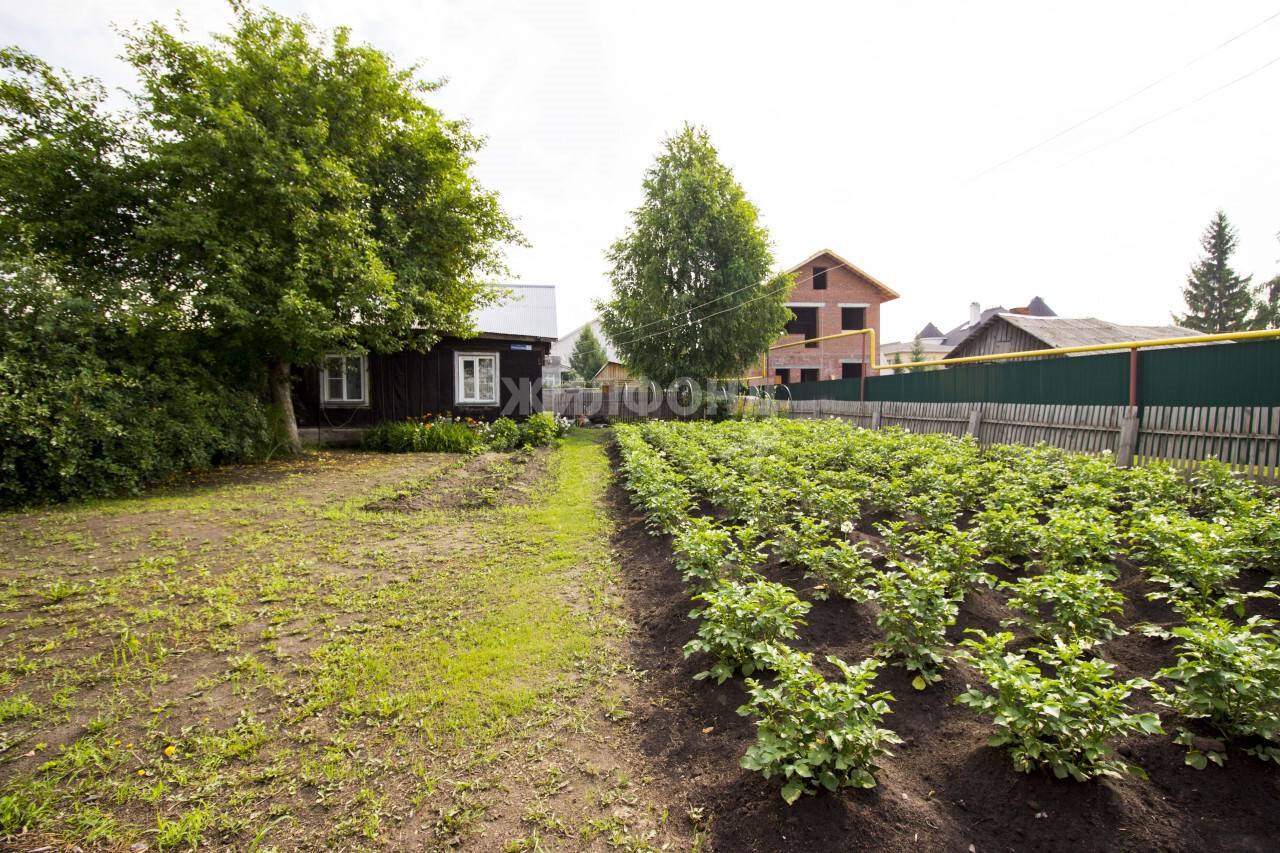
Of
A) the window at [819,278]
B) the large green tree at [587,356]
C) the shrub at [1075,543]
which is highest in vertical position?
the window at [819,278]

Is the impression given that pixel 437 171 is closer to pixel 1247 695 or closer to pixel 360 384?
pixel 360 384

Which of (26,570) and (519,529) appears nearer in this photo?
(26,570)

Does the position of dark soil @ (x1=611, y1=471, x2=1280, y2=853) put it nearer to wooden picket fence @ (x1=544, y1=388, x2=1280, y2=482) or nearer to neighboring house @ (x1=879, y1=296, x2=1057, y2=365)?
wooden picket fence @ (x1=544, y1=388, x2=1280, y2=482)

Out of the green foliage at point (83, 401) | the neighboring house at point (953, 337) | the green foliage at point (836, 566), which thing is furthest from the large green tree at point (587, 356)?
the green foliage at point (836, 566)

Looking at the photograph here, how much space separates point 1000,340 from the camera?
24.2 m

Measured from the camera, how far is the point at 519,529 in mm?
6875

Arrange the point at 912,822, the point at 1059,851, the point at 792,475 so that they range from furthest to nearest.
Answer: the point at 792,475 < the point at 912,822 < the point at 1059,851

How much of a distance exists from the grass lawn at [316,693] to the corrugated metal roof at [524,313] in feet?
39.6

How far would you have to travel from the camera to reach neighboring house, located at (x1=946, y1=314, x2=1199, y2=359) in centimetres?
2189

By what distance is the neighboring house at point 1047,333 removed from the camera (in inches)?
862

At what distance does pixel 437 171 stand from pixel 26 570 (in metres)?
11.0

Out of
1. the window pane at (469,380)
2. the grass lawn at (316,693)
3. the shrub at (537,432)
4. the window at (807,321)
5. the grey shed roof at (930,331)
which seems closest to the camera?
the grass lawn at (316,693)

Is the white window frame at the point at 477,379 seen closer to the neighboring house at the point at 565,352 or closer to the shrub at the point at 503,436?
the shrub at the point at 503,436

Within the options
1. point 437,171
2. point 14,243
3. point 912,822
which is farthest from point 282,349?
point 912,822
